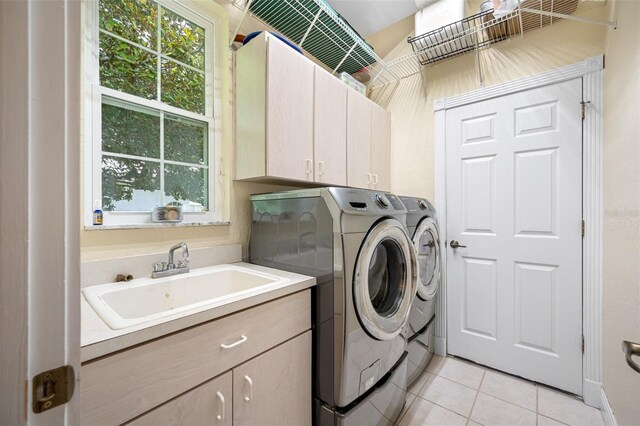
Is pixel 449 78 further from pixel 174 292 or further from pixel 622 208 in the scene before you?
pixel 174 292

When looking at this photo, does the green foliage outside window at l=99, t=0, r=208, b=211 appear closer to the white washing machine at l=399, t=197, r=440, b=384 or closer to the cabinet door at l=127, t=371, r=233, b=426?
the cabinet door at l=127, t=371, r=233, b=426

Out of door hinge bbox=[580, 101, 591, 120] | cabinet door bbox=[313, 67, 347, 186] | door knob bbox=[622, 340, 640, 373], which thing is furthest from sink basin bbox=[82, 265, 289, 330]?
door hinge bbox=[580, 101, 591, 120]

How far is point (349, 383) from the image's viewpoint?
47.9 inches

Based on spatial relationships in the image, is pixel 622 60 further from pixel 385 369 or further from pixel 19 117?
pixel 19 117

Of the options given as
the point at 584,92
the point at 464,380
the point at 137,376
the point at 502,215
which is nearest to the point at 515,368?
the point at 464,380

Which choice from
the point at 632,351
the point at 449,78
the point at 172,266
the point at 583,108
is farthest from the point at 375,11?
the point at 632,351

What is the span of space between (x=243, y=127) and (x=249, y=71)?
0.34 m

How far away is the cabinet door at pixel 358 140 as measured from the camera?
2104mm

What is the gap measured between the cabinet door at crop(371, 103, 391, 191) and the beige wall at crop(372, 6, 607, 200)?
5.0 inches

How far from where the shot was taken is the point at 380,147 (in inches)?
97.3

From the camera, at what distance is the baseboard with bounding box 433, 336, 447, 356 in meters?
2.31

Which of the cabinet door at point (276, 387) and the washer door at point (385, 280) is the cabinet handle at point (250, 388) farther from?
the washer door at point (385, 280)

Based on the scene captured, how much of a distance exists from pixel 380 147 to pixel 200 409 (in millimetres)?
2243

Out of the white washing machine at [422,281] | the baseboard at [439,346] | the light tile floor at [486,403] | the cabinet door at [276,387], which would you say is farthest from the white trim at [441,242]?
the cabinet door at [276,387]
